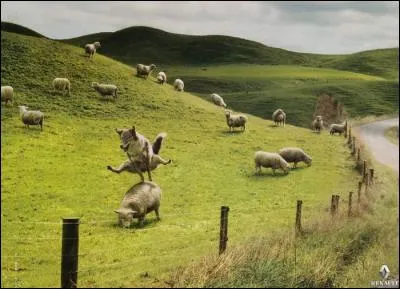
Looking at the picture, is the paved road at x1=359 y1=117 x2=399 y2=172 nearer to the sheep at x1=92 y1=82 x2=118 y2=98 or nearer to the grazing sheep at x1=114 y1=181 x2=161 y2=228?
the grazing sheep at x1=114 y1=181 x2=161 y2=228

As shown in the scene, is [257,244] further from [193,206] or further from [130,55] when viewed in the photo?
[130,55]

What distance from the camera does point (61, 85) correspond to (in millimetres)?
48906

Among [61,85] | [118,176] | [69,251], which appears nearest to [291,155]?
[118,176]

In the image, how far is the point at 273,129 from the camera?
52.3 m

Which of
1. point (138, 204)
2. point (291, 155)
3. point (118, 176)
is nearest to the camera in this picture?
point (138, 204)

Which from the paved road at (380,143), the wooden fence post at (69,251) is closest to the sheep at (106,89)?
the paved road at (380,143)

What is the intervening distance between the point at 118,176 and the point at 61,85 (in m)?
18.9

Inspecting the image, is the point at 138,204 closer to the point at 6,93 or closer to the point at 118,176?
the point at 118,176

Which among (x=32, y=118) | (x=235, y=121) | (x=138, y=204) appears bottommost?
(x=138, y=204)

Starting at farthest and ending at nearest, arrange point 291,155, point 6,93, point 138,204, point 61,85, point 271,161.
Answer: point 61,85 < point 6,93 < point 291,155 < point 271,161 < point 138,204

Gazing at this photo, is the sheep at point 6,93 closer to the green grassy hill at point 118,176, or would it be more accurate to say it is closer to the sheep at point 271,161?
the green grassy hill at point 118,176

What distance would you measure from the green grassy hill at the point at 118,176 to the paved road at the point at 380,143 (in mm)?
2574

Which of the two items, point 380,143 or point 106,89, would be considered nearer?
point 106,89

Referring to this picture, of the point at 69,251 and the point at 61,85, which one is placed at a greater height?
the point at 61,85
